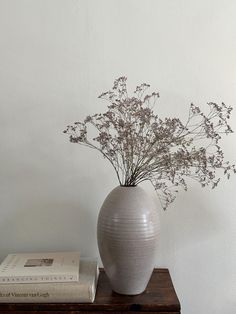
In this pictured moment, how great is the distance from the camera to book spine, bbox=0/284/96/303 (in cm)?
103

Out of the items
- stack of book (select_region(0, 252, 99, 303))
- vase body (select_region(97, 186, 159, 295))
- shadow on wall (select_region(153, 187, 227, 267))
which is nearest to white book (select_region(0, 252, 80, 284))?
stack of book (select_region(0, 252, 99, 303))

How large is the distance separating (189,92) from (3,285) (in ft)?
2.69

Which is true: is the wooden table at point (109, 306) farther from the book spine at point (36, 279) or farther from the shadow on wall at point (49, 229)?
the shadow on wall at point (49, 229)

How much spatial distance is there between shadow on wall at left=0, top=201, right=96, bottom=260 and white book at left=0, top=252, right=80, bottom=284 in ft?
0.31

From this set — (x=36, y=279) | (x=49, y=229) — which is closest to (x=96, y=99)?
(x=49, y=229)

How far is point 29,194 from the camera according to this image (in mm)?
1330

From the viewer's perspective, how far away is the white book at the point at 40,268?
3.42 ft

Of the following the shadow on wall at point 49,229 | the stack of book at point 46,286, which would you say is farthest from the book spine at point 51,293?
the shadow on wall at point 49,229

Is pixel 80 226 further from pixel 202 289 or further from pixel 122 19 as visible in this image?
pixel 122 19

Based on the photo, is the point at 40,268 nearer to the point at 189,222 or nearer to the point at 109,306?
the point at 109,306

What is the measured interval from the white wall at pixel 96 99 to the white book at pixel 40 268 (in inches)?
5.1

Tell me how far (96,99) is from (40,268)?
564 mm

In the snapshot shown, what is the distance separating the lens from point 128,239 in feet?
3.39

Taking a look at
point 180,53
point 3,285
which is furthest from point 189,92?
point 3,285
